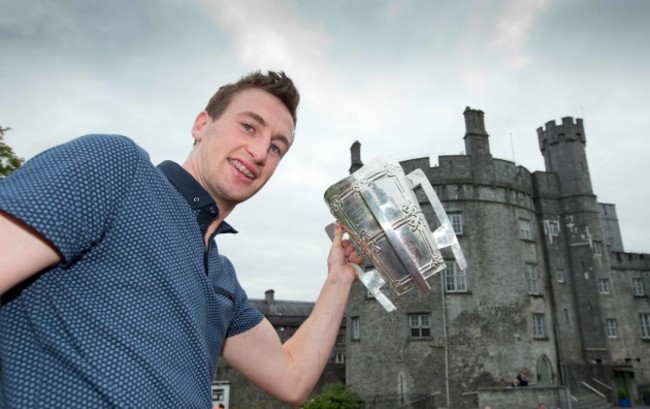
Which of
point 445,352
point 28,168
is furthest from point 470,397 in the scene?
point 28,168

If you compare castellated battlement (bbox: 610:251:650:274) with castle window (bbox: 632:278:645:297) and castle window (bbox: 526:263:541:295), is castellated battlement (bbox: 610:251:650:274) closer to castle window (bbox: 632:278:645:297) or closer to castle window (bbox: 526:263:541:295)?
castle window (bbox: 632:278:645:297)

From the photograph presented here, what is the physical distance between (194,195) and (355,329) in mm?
27967

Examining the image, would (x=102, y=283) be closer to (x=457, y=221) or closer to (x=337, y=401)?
(x=457, y=221)

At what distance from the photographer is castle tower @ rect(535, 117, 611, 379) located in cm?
2805

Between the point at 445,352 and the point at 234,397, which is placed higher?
the point at 445,352

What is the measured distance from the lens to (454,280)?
25906 mm

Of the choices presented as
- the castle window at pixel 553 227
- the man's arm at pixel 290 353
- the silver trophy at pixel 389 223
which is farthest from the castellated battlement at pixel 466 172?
the man's arm at pixel 290 353

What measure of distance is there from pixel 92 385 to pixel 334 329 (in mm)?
1418

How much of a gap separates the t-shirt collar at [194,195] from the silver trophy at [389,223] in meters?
0.95

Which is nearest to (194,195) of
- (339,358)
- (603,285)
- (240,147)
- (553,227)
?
(240,147)

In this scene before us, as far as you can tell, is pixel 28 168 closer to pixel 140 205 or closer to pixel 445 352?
pixel 140 205

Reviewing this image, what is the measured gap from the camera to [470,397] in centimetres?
2341

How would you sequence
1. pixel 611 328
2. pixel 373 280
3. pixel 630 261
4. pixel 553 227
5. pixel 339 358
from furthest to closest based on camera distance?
pixel 339 358
pixel 630 261
pixel 553 227
pixel 611 328
pixel 373 280

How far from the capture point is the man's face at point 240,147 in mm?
1816
